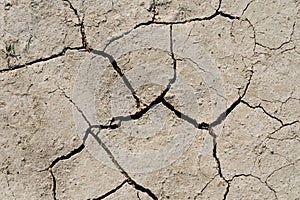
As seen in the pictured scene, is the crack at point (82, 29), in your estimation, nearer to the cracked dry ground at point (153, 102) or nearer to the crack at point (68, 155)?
the cracked dry ground at point (153, 102)

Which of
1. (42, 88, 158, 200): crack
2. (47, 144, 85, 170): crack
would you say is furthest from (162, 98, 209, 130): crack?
(47, 144, 85, 170): crack

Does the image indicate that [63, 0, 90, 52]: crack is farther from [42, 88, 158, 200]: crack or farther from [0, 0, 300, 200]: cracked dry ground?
[42, 88, 158, 200]: crack

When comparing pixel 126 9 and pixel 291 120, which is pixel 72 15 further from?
pixel 291 120

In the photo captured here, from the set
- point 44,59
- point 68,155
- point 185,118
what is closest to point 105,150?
point 68,155

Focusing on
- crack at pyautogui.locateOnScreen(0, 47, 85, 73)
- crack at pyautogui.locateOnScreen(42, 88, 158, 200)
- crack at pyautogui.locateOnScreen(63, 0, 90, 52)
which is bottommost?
crack at pyautogui.locateOnScreen(42, 88, 158, 200)

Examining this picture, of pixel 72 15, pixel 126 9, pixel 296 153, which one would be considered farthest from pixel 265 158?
pixel 72 15

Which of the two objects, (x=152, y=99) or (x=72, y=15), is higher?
(x=72, y=15)

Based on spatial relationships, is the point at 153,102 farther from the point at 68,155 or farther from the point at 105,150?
the point at 68,155

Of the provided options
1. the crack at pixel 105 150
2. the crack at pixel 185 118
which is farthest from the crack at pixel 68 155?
the crack at pixel 185 118
